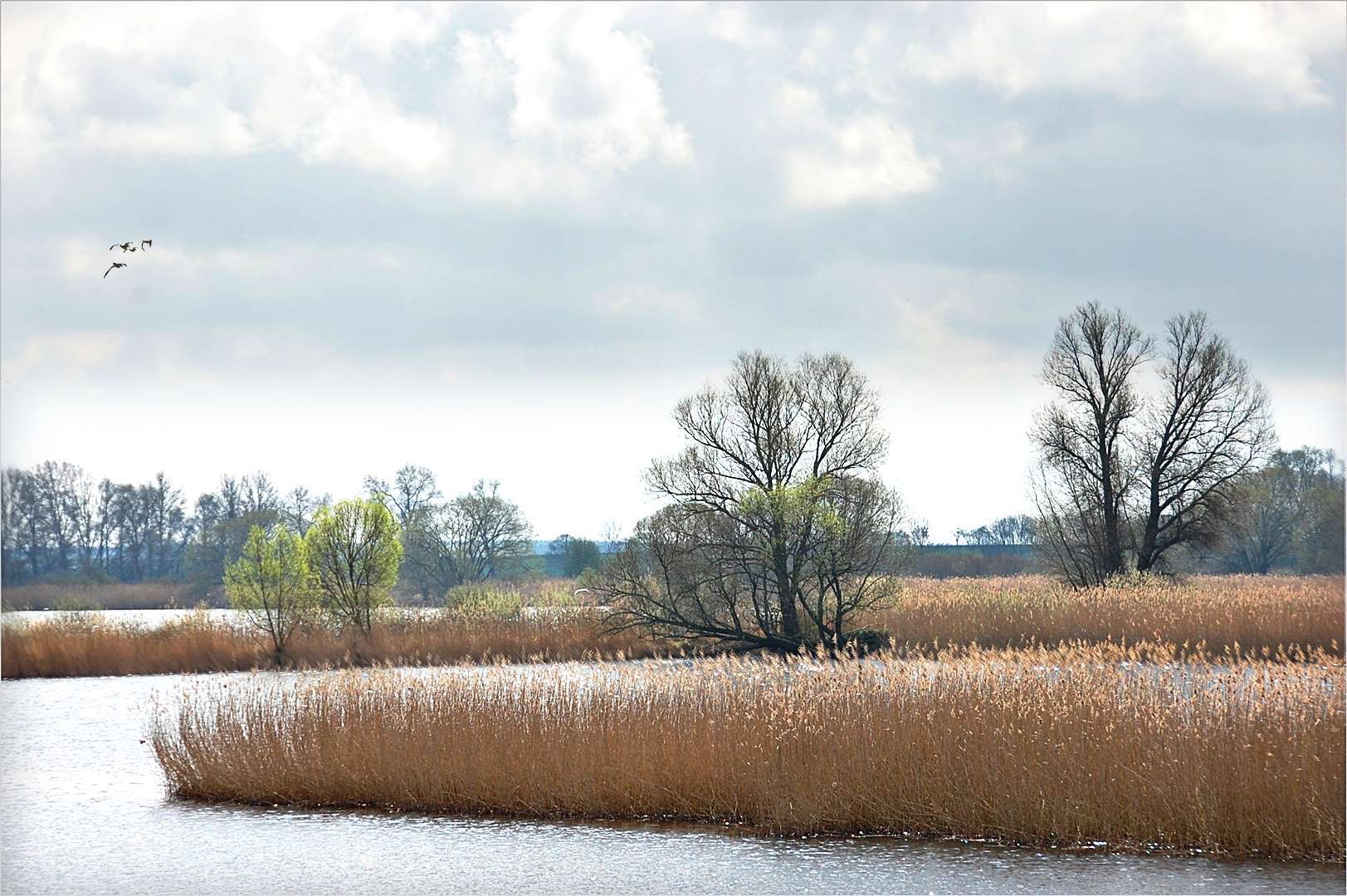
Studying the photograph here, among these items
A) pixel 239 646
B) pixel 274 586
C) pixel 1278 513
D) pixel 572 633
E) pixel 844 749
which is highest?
pixel 1278 513

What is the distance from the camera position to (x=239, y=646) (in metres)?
28.8

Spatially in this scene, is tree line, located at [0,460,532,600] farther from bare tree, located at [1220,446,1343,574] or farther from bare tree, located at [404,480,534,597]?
bare tree, located at [1220,446,1343,574]

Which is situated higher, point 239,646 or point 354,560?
point 354,560

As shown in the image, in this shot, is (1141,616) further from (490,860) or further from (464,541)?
(464,541)

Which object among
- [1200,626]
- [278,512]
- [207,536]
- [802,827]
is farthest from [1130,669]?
[278,512]

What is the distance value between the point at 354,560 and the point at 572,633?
21.6 ft

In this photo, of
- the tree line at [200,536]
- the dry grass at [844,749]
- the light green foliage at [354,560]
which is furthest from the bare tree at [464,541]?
the dry grass at [844,749]

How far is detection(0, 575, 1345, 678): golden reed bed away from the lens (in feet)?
85.3

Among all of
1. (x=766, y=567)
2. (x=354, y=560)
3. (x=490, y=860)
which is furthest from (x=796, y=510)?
(x=490, y=860)

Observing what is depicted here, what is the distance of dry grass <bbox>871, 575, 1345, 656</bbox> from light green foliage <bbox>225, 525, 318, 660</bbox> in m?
14.0

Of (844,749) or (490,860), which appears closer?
(490,860)

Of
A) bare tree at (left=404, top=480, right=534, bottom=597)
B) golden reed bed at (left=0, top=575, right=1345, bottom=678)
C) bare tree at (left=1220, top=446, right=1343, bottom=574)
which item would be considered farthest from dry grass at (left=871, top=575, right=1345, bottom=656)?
bare tree at (left=404, top=480, right=534, bottom=597)

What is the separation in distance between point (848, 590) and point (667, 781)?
16444mm

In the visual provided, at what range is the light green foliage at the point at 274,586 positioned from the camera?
2941 centimetres
